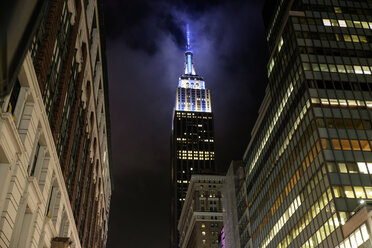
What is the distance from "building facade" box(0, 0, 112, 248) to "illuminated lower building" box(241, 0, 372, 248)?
35078 millimetres

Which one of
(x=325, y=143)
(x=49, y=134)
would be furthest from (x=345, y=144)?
(x=49, y=134)

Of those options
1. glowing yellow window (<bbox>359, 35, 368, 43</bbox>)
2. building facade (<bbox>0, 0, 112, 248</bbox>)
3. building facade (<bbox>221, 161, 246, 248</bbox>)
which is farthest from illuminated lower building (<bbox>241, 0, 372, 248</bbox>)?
building facade (<bbox>0, 0, 112, 248</bbox>)

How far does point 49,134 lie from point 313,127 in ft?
136

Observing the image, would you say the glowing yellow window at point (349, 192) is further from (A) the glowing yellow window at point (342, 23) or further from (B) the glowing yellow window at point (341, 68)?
(A) the glowing yellow window at point (342, 23)

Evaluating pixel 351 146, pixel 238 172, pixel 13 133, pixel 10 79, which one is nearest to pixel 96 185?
pixel 238 172

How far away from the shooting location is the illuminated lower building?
5619cm

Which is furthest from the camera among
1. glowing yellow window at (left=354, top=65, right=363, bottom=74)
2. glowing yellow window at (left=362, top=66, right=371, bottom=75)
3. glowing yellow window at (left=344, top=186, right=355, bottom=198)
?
glowing yellow window at (left=362, top=66, right=371, bottom=75)

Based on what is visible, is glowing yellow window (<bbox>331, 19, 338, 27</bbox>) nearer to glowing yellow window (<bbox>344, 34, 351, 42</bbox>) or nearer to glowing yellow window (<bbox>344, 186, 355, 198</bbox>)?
glowing yellow window (<bbox>344, 34, 351, 42</bbox>)

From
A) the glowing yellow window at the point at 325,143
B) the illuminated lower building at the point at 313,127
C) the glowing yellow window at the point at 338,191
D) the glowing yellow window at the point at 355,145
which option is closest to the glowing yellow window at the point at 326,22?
the illuminated lower building at the point at 313,127

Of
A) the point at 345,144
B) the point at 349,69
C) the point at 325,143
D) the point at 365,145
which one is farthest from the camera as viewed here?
the point at 349,69

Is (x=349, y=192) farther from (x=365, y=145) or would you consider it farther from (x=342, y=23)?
(x=342, y=23)

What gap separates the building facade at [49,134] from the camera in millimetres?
28031

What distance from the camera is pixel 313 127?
61594 millimetres

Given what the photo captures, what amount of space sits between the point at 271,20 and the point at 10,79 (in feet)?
316
